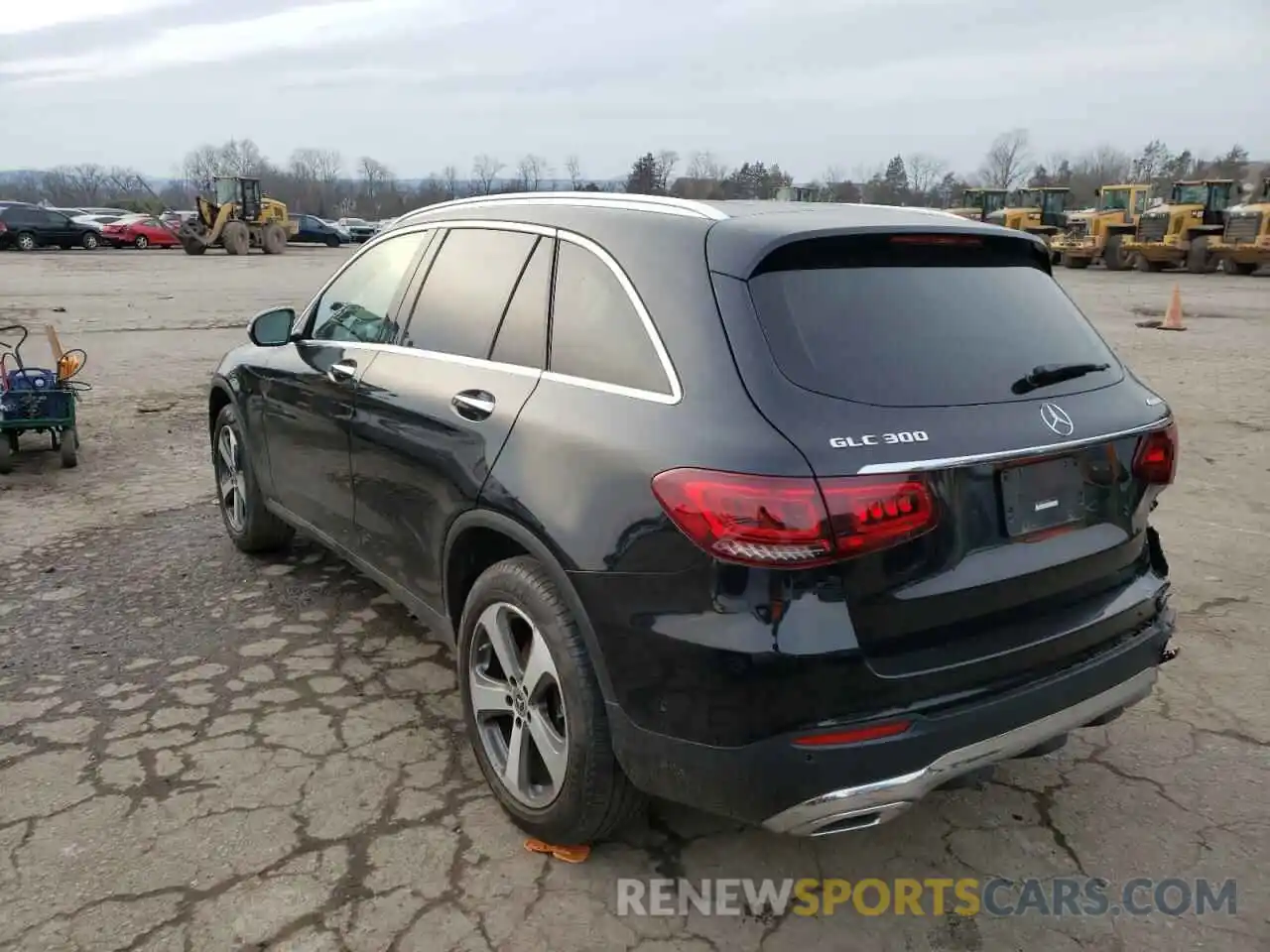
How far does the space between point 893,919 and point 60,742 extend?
270cm

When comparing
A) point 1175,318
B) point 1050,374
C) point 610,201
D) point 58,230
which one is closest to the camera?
point 1050,374

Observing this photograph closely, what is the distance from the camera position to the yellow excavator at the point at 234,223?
3459 centimetres

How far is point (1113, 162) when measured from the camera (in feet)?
355

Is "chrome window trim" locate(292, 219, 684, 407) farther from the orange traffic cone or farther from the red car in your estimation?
the red car

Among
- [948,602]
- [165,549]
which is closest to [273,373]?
[165,549]

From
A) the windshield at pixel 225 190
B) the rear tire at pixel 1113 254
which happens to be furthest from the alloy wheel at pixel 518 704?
the windshield at pixel 225 190

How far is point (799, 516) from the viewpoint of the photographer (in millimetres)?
2104

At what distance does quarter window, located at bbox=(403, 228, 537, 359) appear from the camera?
10.1 feet

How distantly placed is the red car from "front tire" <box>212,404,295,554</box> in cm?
3645

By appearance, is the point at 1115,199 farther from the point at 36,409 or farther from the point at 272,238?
the point at 36,409

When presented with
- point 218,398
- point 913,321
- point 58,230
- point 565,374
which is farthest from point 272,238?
point 913,321

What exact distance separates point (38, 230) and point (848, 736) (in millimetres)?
39737

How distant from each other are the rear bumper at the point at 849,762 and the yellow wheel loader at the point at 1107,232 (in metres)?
A: 30.8

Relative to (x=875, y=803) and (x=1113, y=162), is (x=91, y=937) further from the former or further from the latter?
(x=1113, y=162)
